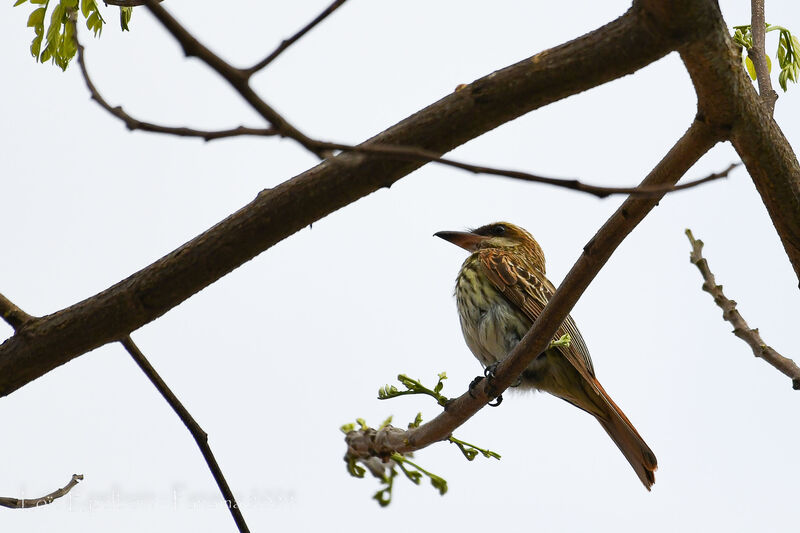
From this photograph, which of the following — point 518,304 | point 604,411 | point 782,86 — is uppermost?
point 518,304

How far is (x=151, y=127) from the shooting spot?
1.56 m

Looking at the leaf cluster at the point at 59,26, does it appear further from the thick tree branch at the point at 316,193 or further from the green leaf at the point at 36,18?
the thick tree branch at the point at 316,193

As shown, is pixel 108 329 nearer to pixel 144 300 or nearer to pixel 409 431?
pixel 144 300

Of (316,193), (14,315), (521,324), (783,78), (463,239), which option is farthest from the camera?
(463,239)

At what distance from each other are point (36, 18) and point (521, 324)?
3110 millimetres

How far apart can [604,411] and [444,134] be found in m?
2.86

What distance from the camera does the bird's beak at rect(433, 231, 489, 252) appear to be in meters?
5.90

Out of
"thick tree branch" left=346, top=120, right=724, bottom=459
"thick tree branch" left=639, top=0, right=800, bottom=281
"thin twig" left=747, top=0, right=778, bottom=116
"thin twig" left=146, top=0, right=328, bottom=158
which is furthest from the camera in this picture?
"thin twig" left=747, top=0, right=778, bottom=116

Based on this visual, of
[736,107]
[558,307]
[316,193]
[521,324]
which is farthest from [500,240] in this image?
[316,193]

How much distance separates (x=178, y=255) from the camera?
2.25 metres

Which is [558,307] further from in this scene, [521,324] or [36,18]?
[521,324]

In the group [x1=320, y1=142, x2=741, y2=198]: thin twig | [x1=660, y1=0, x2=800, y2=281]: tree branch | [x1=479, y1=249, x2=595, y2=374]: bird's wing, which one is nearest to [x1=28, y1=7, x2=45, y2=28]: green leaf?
[x1=320, y1=142, x2=741, y2=198]: thin twig

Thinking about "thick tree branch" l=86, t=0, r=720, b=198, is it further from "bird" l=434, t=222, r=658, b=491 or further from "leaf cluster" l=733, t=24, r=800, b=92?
"bird" l=434, t=222, r=658, b=491

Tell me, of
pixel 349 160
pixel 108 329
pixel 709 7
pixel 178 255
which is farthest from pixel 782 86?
pixel 108 329
